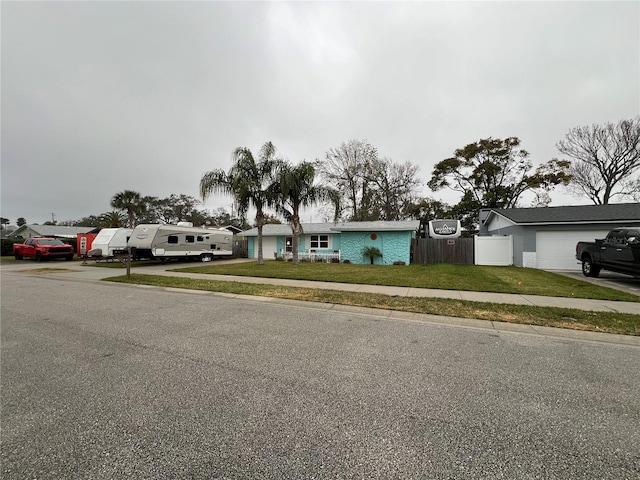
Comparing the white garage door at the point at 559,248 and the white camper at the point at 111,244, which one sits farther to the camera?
the white camper at the point at 111,244

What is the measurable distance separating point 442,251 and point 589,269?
7.81 m

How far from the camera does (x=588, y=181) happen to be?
2831 centimetres

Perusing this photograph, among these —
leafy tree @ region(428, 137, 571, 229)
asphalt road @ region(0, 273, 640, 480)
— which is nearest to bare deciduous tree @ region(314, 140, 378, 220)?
leafy tree @ region(428, 137, 571, 229)

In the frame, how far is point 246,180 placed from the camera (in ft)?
56.3

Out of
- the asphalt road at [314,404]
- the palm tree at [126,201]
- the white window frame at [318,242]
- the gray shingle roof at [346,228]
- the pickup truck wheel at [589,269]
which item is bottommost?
the asphalt road at [314,404]

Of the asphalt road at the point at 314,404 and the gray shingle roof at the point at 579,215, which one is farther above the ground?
the gray shingle roof at the point at 579,215

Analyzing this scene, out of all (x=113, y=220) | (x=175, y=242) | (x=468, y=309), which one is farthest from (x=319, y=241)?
(x=113, y=220)

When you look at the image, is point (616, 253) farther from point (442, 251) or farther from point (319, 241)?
point (319, 241)

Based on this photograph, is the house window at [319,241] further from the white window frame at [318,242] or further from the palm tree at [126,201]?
the palm tree at [126,201]

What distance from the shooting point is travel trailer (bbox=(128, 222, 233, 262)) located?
1773 centimetres

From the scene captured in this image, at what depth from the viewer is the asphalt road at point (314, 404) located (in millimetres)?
2051

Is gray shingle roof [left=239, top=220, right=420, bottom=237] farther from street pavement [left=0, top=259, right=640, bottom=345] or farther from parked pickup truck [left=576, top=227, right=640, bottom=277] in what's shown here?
street pavement [left=0, top=259, right=640, bottom=345]

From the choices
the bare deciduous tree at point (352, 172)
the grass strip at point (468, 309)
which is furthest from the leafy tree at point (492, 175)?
the grass strip at point (468, 309)

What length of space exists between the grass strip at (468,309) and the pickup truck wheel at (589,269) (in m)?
7.63
